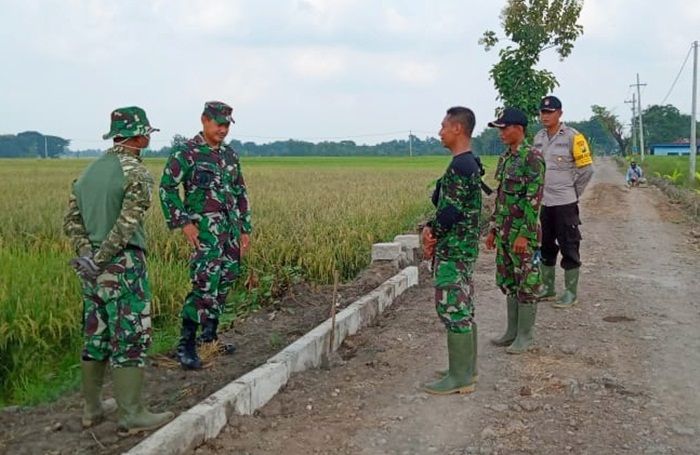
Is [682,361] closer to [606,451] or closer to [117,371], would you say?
[606,451]

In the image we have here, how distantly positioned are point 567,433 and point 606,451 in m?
0.25

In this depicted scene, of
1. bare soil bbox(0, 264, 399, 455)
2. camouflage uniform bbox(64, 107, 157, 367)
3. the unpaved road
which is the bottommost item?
the unpaved road

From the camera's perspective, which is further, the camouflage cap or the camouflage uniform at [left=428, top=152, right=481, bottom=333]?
the camouflage cap

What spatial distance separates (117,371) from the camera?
361cm

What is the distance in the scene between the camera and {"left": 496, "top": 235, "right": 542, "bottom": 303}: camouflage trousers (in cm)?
496

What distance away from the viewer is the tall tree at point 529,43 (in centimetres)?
1338

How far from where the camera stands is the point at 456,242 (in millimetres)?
4219

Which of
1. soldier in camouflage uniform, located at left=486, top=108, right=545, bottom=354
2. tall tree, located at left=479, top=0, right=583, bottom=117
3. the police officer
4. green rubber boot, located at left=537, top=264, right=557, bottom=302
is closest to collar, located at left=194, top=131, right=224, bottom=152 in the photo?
soldier in camouflage uniform, located at left=486, top=108, right=545, bottom=354

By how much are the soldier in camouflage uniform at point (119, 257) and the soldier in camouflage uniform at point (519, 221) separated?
2.45m

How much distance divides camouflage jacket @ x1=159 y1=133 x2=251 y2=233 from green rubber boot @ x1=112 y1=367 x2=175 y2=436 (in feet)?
3.78

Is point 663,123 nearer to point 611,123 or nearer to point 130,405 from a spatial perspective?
point 611,123

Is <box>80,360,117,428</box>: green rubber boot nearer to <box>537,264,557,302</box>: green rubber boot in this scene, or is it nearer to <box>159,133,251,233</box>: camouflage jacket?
<box>159,133,251,233</box>: camouflage jacket

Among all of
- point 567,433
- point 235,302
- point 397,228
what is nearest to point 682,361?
point 567,433

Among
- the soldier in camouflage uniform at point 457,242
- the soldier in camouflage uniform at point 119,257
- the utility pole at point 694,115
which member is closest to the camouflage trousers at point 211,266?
the soldier in camouflage uniform at point 119,257
